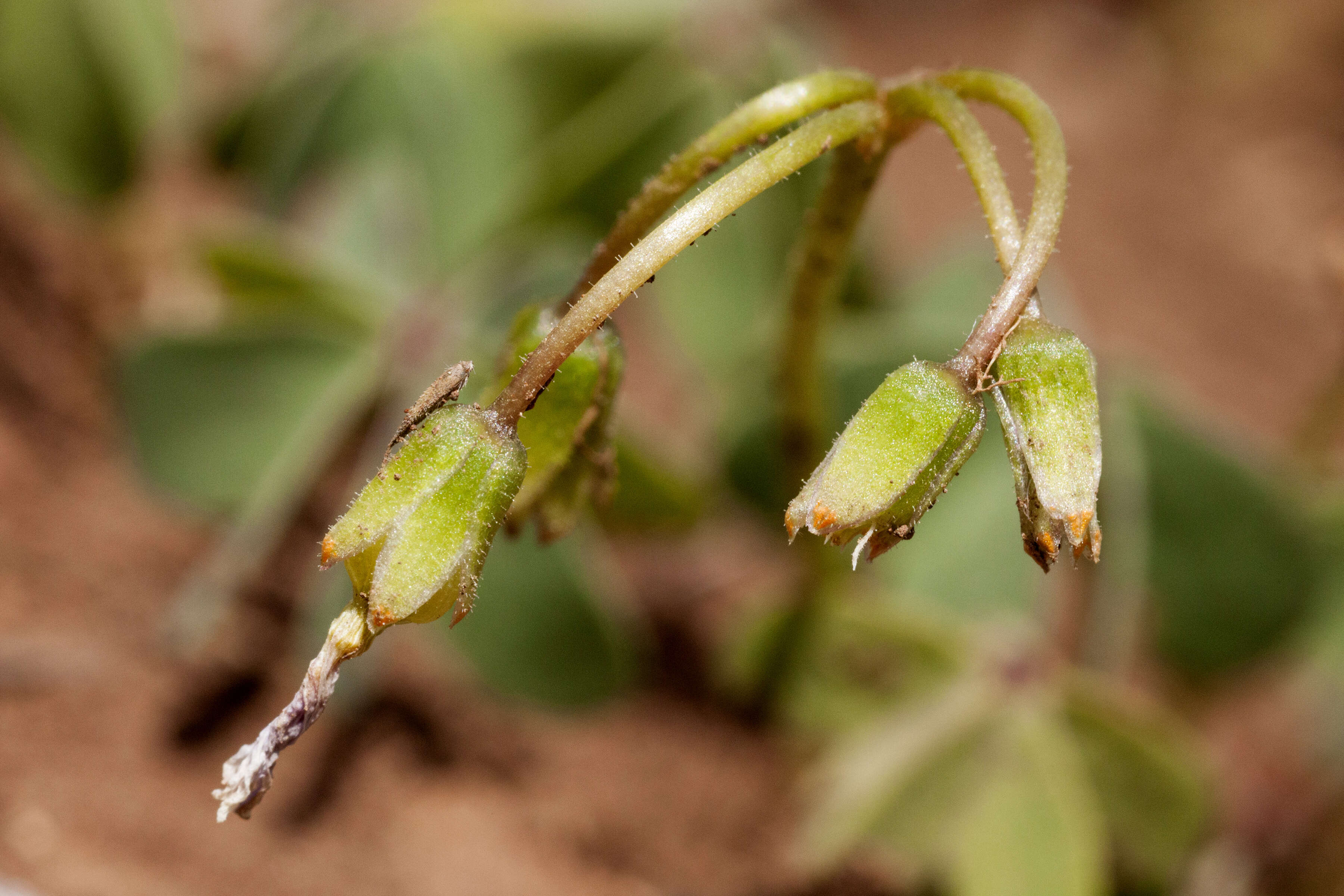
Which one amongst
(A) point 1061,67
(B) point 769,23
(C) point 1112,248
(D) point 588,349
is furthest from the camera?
(A) point 1061,67

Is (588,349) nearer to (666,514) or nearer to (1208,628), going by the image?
(666,514)

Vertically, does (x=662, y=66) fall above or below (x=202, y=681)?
above

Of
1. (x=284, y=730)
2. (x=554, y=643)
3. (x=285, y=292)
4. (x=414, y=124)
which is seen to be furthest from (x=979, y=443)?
(x=414, y=124)

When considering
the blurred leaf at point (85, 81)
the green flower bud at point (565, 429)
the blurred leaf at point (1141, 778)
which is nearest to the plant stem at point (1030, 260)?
the green flower bud at point (565, 429)

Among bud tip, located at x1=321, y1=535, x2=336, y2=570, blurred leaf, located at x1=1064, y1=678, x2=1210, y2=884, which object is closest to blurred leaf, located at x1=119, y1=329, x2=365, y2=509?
bud tip, located at x1=321, y1=535, x2=336, y2=570

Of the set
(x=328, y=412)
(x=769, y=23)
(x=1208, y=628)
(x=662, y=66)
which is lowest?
(x=1208, y=628)

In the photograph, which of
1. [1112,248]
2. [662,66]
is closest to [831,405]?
[662,66]

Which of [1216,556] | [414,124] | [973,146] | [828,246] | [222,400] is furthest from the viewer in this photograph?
[414,124]

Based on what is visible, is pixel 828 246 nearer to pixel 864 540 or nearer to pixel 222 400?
pixel 864 540

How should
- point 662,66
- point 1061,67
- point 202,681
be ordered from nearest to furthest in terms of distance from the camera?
point 202,681 < point 662,66 < point 1061,67
